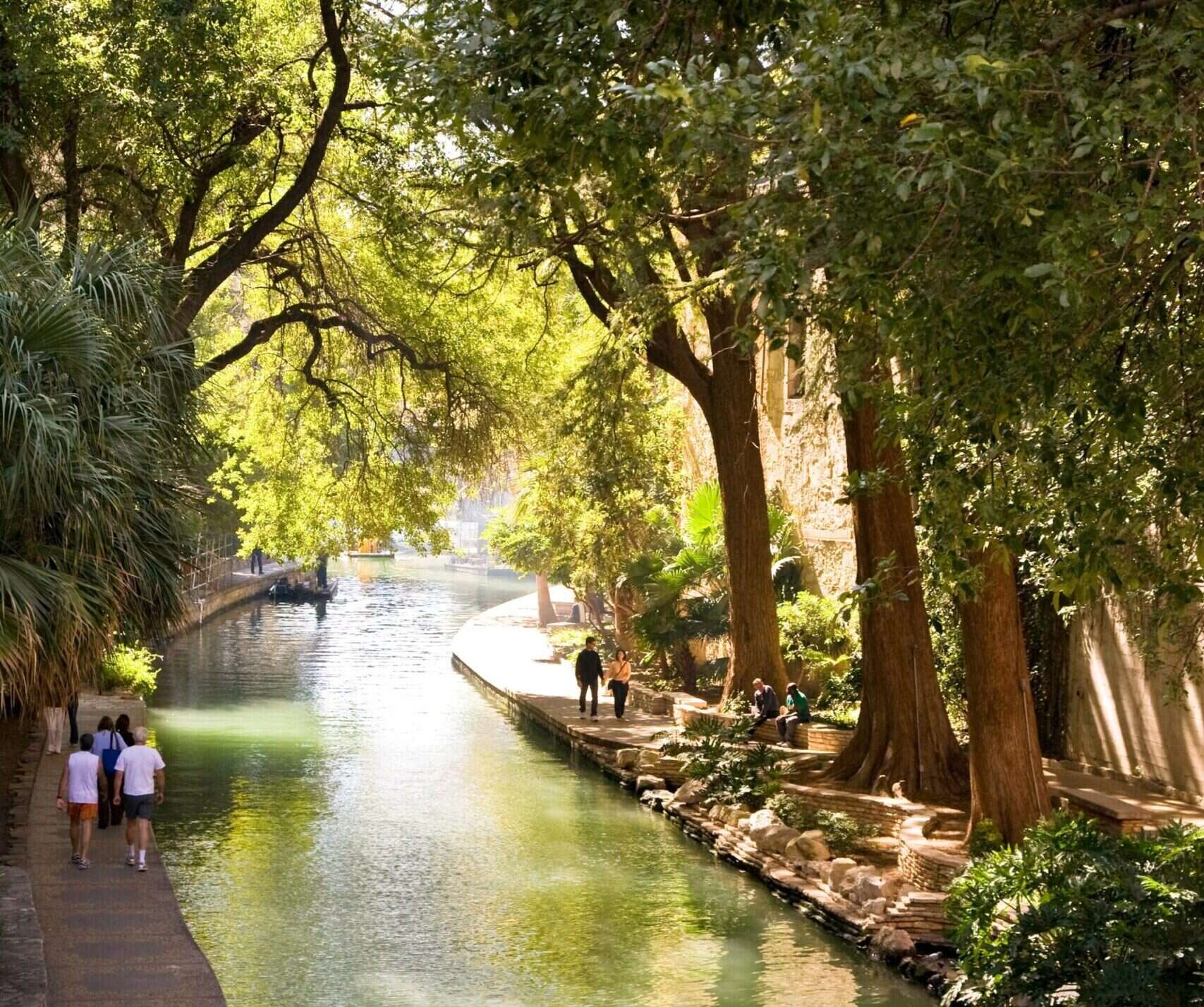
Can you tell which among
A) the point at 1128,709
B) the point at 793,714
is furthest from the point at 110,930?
→ the point at 793,714

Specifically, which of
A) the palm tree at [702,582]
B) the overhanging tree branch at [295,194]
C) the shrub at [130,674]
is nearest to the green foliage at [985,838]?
the overhanging tree branch at [295,194]

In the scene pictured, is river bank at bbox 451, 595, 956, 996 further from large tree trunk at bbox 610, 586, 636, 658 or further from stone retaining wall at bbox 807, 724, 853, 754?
stone retaining wall at bbox 807, 724, 853, 754

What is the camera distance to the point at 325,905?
1565 cm

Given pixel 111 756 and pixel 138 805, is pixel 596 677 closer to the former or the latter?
pixel 111 756

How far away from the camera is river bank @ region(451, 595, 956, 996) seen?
1416 centimetres

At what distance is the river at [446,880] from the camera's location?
1309 centimetres

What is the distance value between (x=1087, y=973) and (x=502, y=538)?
39.8m

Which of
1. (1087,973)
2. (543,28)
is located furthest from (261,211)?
(1087,973)

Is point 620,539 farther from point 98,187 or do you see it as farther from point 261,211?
point 98,187

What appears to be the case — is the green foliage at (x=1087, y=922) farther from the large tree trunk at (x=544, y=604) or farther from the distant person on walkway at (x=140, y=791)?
the large tree trunk at (x=544, y=604)

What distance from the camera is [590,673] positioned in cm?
2872

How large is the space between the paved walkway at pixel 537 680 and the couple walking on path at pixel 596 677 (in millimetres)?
245

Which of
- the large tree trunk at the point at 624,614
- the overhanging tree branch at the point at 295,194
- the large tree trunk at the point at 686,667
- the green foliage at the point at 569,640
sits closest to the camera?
the overhanging tree branch at the point at 295,194

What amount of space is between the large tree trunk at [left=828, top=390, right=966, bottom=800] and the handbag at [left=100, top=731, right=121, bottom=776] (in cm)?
806
